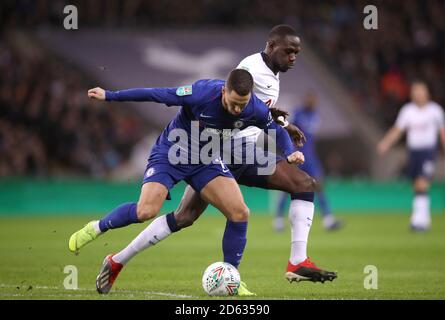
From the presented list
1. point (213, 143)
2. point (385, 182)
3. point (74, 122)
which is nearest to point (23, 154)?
point (74, 122)

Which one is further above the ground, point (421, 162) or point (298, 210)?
point (421, 162)

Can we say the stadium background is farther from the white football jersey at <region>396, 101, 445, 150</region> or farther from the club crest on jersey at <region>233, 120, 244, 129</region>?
the club crest on jersey at <region>233, 120, 244, 129</region>

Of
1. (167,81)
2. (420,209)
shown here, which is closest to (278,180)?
(420,209)

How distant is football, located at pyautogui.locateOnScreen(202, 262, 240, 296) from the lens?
329 inches

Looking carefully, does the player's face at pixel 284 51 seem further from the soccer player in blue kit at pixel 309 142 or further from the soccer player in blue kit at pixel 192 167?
the soccer player in blue kit at pixel 309 142

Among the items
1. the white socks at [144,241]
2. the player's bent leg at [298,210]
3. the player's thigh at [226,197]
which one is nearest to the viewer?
the player's thigh at [226,197]

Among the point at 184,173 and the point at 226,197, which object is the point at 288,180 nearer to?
the point at 226,197

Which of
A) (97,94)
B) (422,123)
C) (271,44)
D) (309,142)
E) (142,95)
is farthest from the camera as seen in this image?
(422,123)

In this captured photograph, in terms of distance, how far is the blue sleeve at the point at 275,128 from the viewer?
340 inches

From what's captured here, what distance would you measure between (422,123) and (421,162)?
70 cm

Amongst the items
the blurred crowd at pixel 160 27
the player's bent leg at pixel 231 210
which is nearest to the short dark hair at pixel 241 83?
the player's bent leg at pixel 231 210

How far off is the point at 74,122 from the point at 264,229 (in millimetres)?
6590

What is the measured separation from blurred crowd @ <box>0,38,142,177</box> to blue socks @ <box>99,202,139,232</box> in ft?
42.0

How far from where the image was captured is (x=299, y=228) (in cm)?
923
